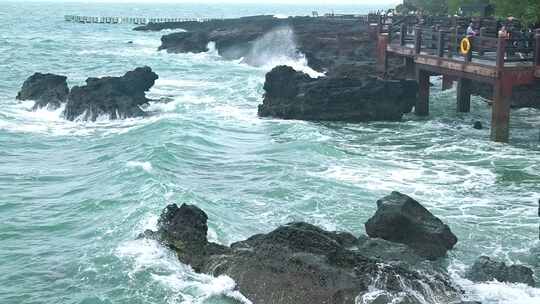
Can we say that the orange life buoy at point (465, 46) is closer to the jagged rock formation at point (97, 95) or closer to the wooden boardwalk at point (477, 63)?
the wooden boardwalk at point (477, 63)

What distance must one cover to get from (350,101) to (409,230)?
606 inches

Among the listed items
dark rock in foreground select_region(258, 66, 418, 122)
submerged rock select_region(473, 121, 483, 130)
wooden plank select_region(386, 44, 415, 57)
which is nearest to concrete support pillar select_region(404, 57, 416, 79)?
wooden plank select_region(386, 44, 415, 57)

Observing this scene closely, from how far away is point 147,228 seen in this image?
13906mm

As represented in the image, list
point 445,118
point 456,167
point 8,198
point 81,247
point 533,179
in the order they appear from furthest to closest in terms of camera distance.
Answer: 1. point 445,118
2. point 456,167
3. point 533,179
4. point 8,198
5. point 81,247

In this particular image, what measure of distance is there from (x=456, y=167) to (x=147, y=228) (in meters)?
9.93

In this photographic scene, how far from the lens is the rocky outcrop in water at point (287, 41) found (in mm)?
43594

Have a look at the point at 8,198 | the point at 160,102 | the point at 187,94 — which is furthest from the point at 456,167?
the point at 187,94

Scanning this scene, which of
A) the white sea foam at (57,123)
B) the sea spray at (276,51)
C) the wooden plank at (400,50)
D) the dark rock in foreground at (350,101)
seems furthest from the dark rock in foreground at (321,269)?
the sea spray at (276,51)

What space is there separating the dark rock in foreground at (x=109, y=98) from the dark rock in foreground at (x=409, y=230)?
17.5m

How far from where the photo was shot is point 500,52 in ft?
69.9

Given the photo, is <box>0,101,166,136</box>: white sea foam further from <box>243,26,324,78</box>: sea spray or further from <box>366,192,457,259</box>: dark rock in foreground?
<box>243,26,324,78</box>: sea spray

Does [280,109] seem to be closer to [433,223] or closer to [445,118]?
[445,118]

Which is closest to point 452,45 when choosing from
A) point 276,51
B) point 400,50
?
point 400,50

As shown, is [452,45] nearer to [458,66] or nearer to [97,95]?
[458,66]
